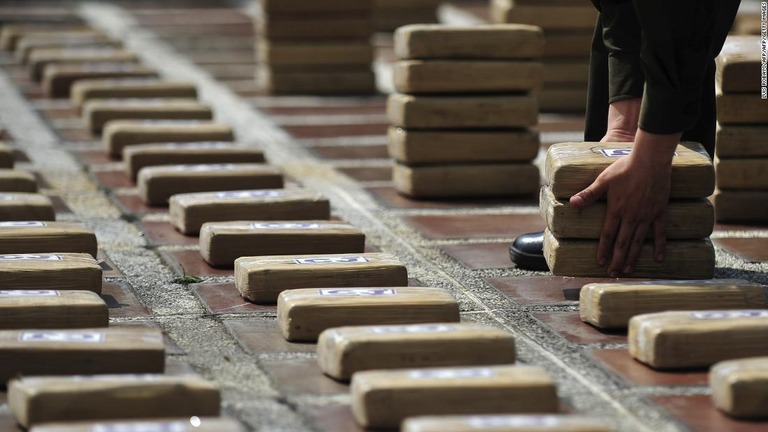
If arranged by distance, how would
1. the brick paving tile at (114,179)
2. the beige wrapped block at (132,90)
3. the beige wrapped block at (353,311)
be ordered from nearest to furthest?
the beige wrapped block at (353,311) < the brick paving tile at (114,179) < the beige wrapped block at (132,90)

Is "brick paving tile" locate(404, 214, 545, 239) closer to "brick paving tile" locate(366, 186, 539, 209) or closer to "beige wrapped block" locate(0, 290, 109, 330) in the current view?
"brick paving tile" locate(366, 186, 539, 209)

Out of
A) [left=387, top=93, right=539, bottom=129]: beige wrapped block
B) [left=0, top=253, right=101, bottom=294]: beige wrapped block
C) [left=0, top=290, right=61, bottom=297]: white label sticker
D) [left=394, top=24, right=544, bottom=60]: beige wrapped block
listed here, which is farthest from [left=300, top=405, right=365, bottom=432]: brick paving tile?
[left=394, top=24, right=544, bottom=60]: beige wrapped block

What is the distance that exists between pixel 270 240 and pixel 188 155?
1.92 meters

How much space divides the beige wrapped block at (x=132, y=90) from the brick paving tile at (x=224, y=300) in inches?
171

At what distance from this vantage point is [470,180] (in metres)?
6.91

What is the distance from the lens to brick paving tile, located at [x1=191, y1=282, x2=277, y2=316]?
477 cm

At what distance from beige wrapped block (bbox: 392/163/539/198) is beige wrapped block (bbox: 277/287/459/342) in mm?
2500

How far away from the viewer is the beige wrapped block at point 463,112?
6.85m

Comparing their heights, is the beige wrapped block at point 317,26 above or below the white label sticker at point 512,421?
above

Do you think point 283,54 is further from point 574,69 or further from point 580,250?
point 580,250

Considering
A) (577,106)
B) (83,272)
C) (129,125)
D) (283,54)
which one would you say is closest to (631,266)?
(83,272)

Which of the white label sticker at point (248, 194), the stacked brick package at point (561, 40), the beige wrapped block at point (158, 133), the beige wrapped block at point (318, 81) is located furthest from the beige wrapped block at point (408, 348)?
the beige wrapped block at point (318, 81)

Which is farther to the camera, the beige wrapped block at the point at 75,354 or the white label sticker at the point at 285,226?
the white label sticker at the point at 285,226

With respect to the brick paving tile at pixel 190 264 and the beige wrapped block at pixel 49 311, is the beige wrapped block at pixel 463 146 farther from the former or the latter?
the beige wrapped block at pixel 49 311
